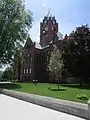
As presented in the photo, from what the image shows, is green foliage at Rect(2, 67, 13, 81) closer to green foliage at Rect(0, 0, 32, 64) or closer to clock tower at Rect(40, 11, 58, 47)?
clock tower at Rect(40, 11, 58, 47)

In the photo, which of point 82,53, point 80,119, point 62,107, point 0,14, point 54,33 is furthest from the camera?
point 54,33

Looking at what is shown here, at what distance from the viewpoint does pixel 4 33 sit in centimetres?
3856

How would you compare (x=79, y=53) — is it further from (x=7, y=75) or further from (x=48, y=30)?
→ (x=7, y=75)

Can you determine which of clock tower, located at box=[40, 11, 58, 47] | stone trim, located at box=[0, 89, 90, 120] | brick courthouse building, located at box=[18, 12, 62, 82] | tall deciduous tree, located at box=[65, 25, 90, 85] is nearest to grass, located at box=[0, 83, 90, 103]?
stone trim, located at box=[0, 89, 90, 120]

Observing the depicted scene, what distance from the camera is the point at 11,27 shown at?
3772 centimetres

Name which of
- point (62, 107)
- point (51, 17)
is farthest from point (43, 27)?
point (62, 107)

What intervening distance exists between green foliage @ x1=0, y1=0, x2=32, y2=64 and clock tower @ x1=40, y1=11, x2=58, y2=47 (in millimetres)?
37058

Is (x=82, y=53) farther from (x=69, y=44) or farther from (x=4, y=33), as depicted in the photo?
(x=4, y=33)

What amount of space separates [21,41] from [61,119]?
31378mm

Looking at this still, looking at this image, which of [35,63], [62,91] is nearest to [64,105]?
[62,91]

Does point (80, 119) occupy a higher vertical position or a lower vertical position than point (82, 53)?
lower

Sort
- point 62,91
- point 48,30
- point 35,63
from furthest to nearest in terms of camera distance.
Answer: point 48,30, point 35,63, point 62,91

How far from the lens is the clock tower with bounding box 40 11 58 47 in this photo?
257 feet

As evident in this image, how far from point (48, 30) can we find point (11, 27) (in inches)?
1669
